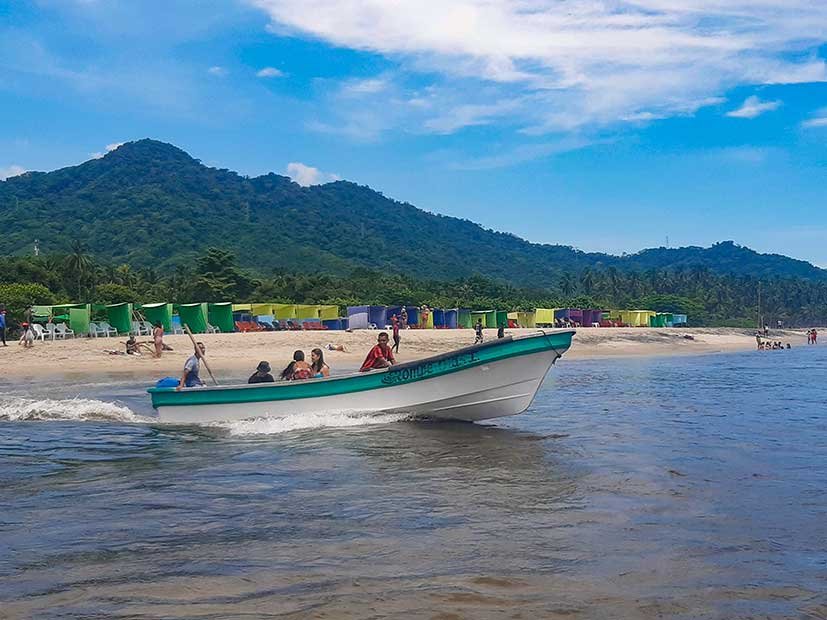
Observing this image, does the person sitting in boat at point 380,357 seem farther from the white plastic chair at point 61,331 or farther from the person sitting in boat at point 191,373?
the white plastic chair at point 61,331

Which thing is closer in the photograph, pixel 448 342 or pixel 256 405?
pixel 256 405

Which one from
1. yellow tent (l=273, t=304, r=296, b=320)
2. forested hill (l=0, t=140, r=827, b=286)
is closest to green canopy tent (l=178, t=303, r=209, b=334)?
yellow tent (l=273, t=304, r=296, b=320)

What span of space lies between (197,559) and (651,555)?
3492mm

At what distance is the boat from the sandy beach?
11.9m

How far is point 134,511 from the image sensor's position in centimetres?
727

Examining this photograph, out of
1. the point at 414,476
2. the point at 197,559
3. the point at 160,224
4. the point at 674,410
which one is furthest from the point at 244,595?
the point at 160,224

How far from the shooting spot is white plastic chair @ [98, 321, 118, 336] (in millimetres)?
35750

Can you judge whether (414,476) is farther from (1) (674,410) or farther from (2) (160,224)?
(2) (160,224)

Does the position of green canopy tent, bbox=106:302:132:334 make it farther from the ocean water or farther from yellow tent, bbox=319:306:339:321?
the ocean water

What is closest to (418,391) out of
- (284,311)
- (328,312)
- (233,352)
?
(233,352)

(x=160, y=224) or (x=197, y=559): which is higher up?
(x=160, y=224)

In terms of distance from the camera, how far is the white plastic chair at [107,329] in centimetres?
3575

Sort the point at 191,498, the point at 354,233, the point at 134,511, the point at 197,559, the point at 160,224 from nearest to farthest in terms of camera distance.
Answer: the point at 197,559 → the point at 134,511 → the point at 191,498 → the point at 160,224 → the point at 354,233

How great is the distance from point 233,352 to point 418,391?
2085 centimetres
